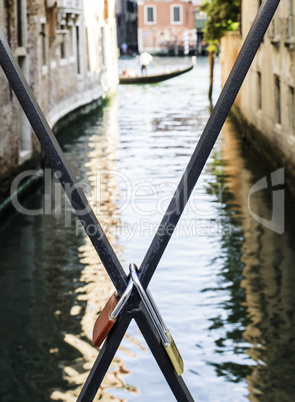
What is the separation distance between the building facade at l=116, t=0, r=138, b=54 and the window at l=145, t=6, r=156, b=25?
2116mm

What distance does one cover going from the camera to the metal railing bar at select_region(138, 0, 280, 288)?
1568mm

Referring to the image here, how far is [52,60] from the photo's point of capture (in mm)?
13180

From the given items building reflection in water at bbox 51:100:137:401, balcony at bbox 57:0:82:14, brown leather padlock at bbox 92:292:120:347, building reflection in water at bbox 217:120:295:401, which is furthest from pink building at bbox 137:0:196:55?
brown leather padlock at bbox 92:292:120:347

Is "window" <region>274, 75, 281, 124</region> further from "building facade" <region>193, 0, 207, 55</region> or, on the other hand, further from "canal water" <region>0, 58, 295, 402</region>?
"building facade" <region>193, 0, 207, 55</region>

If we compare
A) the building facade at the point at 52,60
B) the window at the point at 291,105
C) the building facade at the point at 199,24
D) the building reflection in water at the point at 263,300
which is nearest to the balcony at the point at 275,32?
the window at the point at 291,105

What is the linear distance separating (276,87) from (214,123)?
8.26 metres

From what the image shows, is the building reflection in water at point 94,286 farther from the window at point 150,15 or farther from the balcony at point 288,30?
the window at point 150,15

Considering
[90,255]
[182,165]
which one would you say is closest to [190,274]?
[90,255]

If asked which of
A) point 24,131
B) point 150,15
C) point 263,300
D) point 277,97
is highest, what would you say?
point 150,15

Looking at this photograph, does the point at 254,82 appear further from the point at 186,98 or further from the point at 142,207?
the point at 186,98

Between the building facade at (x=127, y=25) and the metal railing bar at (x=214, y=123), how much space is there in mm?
45473

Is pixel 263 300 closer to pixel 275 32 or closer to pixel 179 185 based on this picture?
pixel 179 185

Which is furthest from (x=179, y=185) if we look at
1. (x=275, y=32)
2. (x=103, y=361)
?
(x=275, y=32)

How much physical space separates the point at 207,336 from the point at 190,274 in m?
1.17
